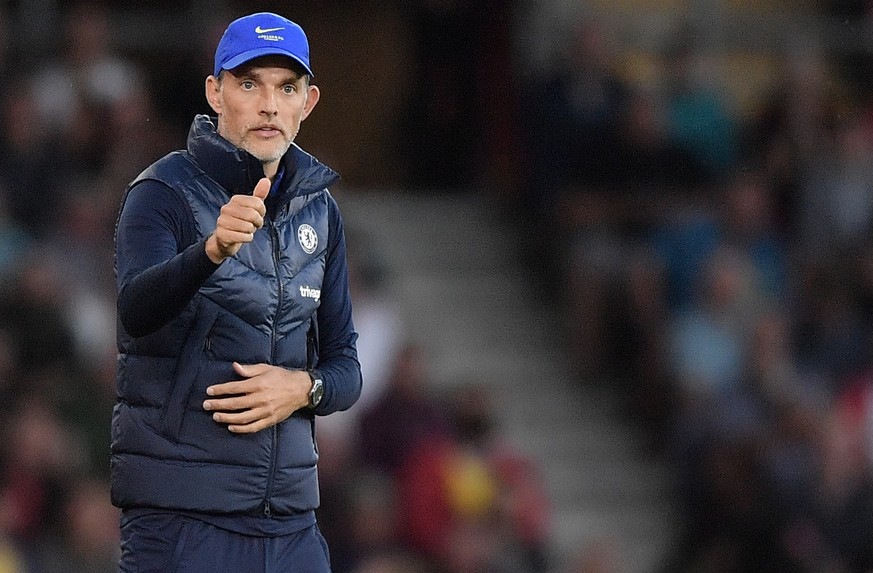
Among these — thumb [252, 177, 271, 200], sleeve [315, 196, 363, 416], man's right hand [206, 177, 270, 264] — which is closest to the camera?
man's right hand [206, 177, 270, 264]

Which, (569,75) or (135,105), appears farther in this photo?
(569,75)

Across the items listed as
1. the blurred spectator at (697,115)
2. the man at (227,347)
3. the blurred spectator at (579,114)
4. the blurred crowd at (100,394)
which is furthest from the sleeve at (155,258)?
the blurred spectator at (697,115)

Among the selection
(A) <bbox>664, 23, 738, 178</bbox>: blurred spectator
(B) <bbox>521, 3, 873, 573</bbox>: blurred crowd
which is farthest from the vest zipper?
(A) <bbox>664, 23, 738, 178</bbox>: blurred spectator

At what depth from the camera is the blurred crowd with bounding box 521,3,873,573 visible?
9.38 metres

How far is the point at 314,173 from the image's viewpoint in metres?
3.85

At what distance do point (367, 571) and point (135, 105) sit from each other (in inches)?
100

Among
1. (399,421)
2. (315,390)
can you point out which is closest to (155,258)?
(315,390)

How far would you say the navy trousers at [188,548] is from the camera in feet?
12.2

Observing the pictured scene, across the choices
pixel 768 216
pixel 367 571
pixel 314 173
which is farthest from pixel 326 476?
pixel 314 173

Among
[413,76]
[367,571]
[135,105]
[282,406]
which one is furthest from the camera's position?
[413,76]

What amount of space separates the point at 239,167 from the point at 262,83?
18 centimetres

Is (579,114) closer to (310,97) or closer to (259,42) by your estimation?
(310,97)

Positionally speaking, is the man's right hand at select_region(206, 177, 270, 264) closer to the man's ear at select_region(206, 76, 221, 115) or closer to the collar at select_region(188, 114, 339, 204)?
the collar at select_region(188, 114, 339, 204)

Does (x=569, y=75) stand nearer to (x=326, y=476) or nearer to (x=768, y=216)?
(x=768, y=216)
